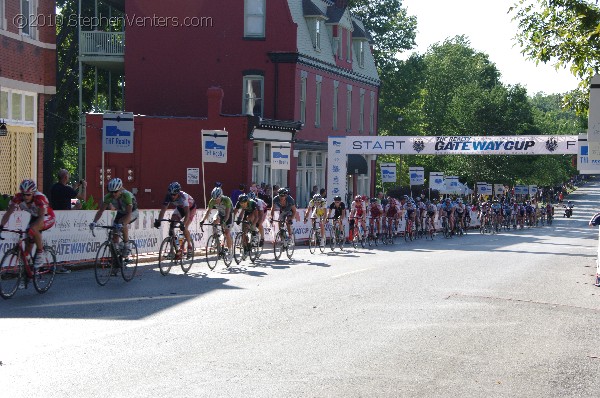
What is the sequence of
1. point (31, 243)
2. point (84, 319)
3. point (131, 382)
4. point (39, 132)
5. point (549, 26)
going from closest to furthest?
point (131, 382), point (84, 319), point (31, 243), point (549, 26), point (39, 132)

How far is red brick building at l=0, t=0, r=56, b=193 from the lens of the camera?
87.4ft

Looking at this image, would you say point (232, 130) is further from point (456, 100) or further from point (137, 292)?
point (456, 100)

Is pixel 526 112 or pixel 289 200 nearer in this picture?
pixel 289 200

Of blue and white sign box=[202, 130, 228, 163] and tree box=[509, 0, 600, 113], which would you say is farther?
blue and white sign box=[202, 130, 228, 163]

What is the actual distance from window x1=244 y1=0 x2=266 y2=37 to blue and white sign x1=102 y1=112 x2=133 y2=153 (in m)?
22.5

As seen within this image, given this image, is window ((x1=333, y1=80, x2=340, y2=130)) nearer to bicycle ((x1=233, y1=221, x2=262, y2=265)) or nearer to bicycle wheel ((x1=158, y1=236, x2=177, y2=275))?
bicycle ((x1=233, y1=221, x2=262, y2=265))

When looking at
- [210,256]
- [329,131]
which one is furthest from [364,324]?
[329,131]

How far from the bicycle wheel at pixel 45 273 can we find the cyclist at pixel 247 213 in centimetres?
719

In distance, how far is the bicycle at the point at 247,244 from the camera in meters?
22.7

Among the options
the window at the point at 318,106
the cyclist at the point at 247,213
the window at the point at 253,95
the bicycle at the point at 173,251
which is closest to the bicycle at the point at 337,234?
the cyclist at the point at 247,213

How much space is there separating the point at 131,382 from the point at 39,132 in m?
→ 21.5

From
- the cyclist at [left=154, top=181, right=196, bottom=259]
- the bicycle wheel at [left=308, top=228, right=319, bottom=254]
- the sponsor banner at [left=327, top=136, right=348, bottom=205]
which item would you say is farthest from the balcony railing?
the cyclist at [left=154, top=181, right=196, bottom=259]

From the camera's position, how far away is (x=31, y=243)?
15.2 metres

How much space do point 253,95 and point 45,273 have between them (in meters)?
30.7
